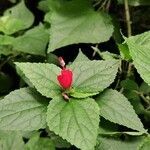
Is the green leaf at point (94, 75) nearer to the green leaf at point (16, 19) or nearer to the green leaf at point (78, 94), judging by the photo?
the green leaf at point (78, 94)

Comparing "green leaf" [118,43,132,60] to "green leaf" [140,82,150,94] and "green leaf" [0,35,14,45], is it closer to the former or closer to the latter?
"green leaf" [140,82,150,94]

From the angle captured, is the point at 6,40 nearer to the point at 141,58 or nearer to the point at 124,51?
the point at 124,51

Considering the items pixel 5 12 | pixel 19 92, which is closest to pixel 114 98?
pixel 19 92

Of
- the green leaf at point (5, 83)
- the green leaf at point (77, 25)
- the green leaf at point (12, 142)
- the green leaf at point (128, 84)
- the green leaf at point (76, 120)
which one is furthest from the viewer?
the green leaf at point (5, 83)

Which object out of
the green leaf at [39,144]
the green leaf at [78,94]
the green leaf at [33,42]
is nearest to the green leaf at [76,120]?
the green leaf at [78,94]

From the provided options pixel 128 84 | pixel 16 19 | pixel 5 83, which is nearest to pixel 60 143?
pixel 128 84

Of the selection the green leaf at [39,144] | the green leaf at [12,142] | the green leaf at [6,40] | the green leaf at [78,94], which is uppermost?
the green leaf at [78,94]
